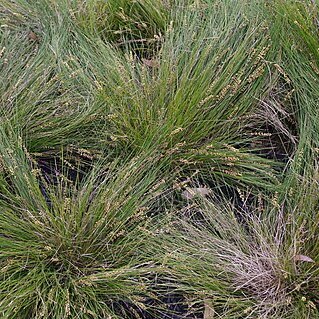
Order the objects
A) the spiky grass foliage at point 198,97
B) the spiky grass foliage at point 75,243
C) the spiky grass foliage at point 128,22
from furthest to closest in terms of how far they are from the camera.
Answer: the spiky grass foliage at point 128,22
the spiky grass foliage at point 198,97
the spiky grass foliage at point 75,243

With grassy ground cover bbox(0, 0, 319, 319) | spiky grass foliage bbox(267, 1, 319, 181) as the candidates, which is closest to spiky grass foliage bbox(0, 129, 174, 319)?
grassy ground cover bbox(0, 0, 319, 319)

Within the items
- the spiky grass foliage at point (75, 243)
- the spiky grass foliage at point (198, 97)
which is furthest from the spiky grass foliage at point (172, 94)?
the spiky grass foliage at point (75, 243)

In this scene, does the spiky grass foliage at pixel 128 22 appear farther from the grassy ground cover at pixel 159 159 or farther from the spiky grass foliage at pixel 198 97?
the spiky grass foliage at pixel 198 97

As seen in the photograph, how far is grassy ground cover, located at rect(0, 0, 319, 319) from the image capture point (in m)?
1.74

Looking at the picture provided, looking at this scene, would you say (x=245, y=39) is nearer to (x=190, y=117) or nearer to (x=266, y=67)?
(x=266, y=67)

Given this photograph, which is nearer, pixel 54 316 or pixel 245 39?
pixel 54 316

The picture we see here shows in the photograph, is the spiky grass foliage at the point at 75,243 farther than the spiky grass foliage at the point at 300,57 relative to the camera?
No

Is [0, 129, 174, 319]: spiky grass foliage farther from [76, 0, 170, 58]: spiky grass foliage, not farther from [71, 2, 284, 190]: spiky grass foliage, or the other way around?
[76, 0, 170, 58]: spiky grass foliage

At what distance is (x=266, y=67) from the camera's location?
2.32 m

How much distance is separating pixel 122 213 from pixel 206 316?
46 centimetres

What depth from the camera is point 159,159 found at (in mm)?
2037

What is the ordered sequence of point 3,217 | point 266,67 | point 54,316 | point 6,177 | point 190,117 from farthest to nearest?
point 266,67 → point 190,117 → point 6,177 → point 3,217 → point 54,316

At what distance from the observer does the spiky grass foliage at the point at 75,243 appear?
168 cm

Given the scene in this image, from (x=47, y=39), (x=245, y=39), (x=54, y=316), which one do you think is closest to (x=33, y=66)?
(x=47, y=39)
